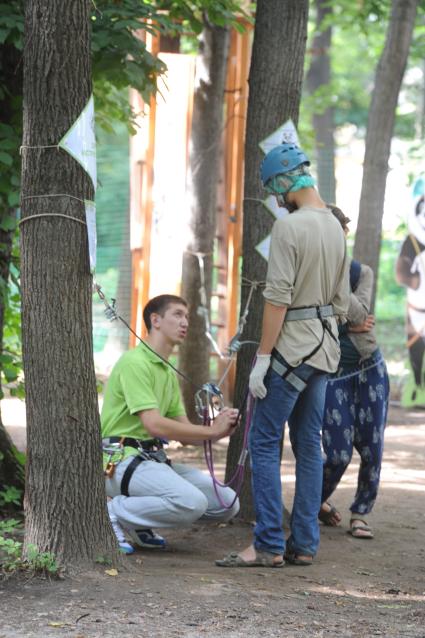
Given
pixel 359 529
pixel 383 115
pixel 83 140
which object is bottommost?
pixel 359 529

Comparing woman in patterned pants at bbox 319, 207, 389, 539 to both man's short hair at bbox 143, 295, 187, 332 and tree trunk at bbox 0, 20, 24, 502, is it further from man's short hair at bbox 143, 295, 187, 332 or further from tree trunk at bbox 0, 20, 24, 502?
tree trunk at bbox 0, 20, 24, 502

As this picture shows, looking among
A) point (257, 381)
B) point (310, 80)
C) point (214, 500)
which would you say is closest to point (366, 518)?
point (214, 500)

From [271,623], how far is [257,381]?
1.30 m

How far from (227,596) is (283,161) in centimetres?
205

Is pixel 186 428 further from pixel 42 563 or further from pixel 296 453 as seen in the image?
pixel 42 563

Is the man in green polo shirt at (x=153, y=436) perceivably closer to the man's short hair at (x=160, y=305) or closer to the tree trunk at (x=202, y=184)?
the man's short hair at (x=160, y=305)

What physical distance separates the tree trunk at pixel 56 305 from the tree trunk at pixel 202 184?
4885 millimetres

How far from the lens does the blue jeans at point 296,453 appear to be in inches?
197

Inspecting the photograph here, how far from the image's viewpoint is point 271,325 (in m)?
4.93

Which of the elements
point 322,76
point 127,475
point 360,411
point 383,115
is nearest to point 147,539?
point 127,475

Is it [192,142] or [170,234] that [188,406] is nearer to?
[170,234]

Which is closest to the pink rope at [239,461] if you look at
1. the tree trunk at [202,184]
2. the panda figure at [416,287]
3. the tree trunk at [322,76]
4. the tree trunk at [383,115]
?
the tree trunk at [202,184]

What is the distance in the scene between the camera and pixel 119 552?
468 cm

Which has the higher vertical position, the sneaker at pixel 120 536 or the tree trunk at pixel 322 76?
the tree trunk at pixel 322 76
